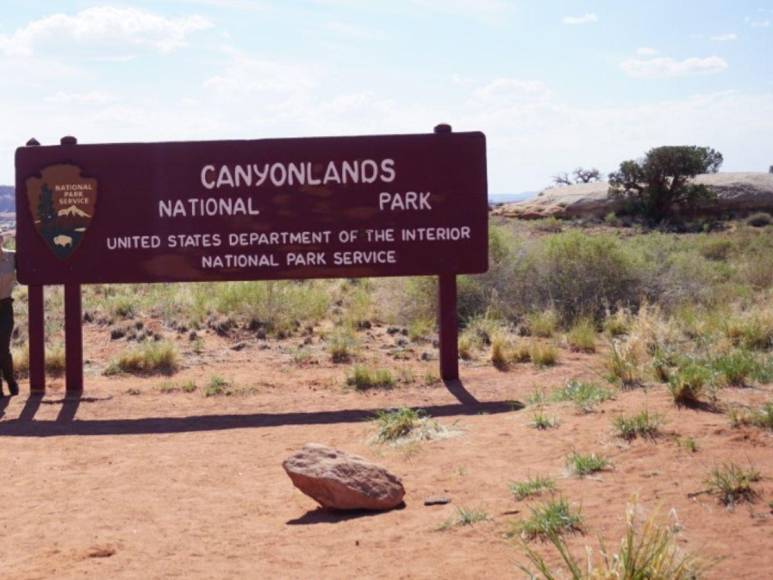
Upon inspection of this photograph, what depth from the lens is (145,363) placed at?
13812 millimetres

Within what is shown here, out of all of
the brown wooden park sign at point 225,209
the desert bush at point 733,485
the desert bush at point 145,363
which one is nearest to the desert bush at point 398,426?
the brown wooden park sign at point 225,209

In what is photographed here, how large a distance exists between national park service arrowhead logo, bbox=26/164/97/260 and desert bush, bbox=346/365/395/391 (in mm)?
3461

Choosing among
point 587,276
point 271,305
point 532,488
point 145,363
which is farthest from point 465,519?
point 587,276

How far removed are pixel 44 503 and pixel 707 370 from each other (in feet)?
18.5

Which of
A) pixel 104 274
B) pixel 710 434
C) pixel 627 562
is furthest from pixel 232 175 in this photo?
pixel 627 562

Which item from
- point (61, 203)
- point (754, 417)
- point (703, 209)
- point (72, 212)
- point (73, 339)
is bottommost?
point (754, 417)

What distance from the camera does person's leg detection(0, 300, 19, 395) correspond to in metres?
12.0

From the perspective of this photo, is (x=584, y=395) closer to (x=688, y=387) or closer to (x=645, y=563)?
(x=688, y=387)

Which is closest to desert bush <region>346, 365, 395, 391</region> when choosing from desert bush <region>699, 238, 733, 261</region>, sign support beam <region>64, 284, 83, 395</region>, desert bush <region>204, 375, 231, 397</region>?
desert bush <region>204, 375, 231, 397</region>

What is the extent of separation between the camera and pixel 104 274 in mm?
11859

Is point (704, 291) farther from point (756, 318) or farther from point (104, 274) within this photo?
point (104, 274)

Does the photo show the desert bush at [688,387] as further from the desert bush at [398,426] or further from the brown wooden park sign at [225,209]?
the brown wooden park sign at [225,209]

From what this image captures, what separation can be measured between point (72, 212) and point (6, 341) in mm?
1645

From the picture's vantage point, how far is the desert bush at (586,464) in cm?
716
